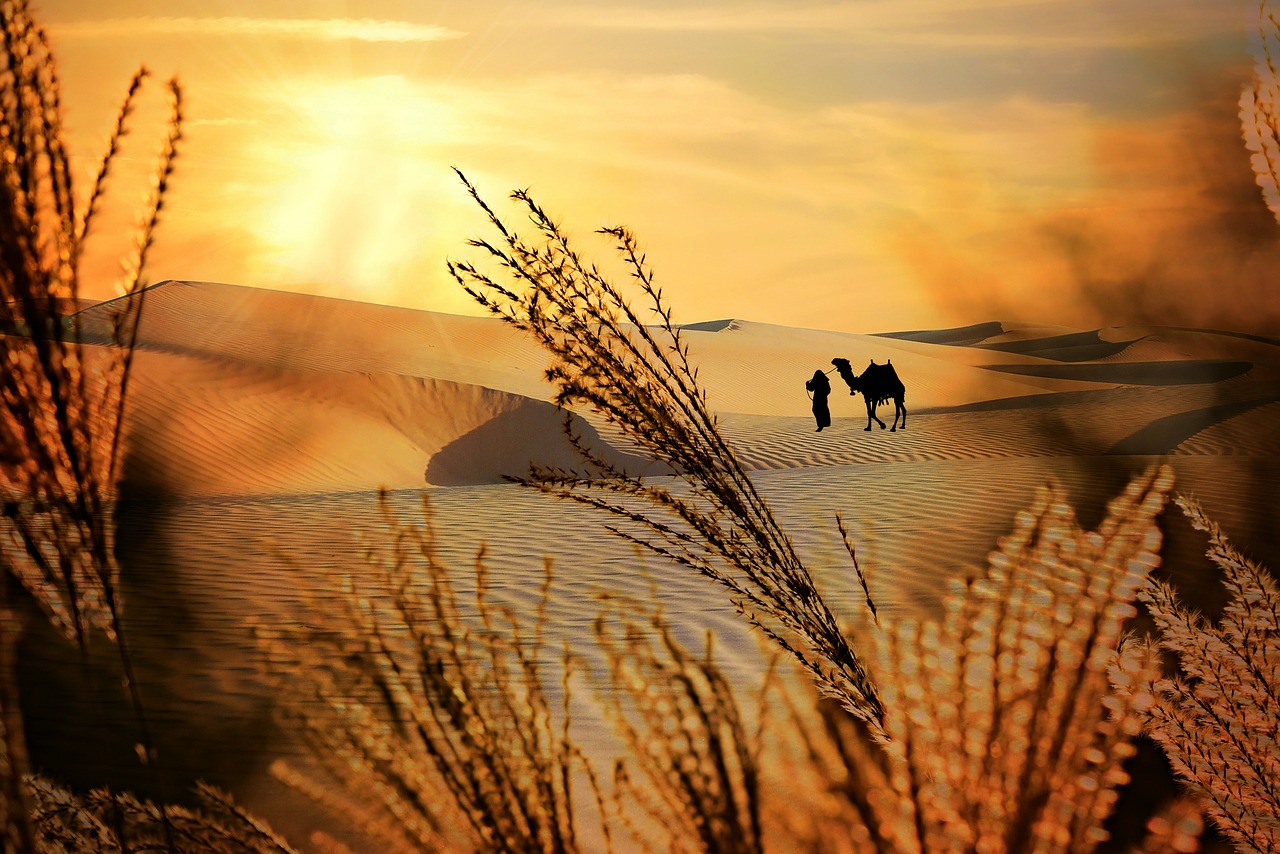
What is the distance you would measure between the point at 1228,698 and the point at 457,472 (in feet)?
57.0

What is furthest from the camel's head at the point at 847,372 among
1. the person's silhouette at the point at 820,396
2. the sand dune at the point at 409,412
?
the sand dune at the point at 409,412

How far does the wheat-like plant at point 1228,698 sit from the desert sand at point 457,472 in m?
0.53

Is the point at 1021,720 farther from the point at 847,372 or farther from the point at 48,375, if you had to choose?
the point at 847,372

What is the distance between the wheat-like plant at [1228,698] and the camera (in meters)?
1.69

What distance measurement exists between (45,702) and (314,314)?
29091 millimetres

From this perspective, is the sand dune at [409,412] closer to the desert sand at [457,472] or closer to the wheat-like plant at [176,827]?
the desert sand at [457,472]

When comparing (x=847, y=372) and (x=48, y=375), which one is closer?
(x=48, y=375)

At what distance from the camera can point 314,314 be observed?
32.4 metres

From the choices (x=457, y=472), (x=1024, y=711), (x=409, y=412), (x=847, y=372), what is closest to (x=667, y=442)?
(x=1024, y=711)

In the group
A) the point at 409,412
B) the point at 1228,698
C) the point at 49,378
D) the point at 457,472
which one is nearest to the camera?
the point at 49,378

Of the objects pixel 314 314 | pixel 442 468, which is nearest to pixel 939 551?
pixel 442 468

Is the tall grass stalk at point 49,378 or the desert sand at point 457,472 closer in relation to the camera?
the tall grass stalk at point 49,378

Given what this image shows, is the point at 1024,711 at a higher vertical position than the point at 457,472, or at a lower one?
higher

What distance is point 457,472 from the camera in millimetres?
18547
